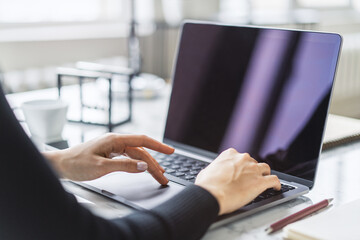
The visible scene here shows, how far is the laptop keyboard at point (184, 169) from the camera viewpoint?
2.74 feet

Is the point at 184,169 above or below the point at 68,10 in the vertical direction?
below

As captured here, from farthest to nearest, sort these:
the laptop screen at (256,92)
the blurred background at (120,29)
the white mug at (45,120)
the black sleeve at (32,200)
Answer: the blurred background at (120,29), the white mug at (45,120), the laptop screen at (256,92), the black sleeve at (32,200)

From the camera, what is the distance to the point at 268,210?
80cm

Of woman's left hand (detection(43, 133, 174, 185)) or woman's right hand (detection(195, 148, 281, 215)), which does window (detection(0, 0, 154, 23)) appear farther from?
woman's right hand (detection(195, 148, 281, 215))

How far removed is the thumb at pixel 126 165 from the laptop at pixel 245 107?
0.04m

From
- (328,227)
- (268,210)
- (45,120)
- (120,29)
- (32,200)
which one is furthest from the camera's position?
(120,29)

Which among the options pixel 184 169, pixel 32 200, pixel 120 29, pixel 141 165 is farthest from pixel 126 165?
pixel 120 29

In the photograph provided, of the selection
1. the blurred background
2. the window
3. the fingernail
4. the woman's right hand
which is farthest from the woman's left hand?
the window

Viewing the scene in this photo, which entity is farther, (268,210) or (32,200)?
(268,210)

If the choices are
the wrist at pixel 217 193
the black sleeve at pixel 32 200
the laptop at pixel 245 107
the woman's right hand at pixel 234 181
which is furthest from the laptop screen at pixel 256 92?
the black sleeve at pixel 32 200

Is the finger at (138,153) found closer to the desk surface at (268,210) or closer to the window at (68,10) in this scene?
the desk surface at (268,210)

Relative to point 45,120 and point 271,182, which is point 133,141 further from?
point 45,120

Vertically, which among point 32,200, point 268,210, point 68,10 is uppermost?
point 68,10

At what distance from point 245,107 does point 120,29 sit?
110 inches
